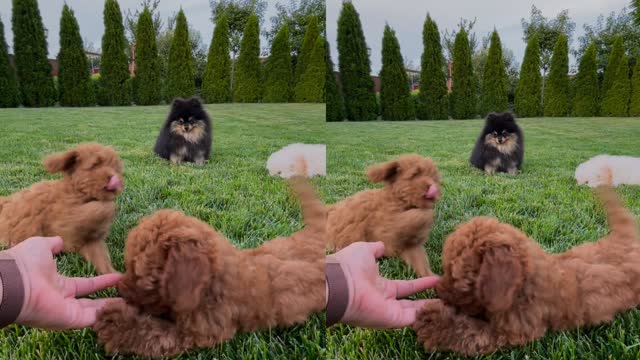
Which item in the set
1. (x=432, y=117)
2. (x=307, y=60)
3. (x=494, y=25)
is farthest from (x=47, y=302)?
(x=494, y=25)

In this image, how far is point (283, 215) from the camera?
5.29 ft

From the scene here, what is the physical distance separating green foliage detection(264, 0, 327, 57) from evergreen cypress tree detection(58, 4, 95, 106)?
2.07 ft

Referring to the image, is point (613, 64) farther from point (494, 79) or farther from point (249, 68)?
point (249, 68)

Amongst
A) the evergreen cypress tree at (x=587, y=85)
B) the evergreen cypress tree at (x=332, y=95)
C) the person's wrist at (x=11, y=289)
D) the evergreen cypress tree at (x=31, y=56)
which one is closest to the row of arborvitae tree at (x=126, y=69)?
the evergreen cypress tree at (x=31, y=56)

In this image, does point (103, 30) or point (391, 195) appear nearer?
point (391, 195)

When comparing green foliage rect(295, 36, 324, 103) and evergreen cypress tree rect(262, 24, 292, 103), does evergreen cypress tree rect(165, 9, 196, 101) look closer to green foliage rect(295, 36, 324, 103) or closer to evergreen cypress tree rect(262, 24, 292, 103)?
evergreen cypress tree rect(262, 24, 292, 103)

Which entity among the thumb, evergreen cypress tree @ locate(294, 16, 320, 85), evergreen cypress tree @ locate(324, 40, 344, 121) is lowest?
the thumb

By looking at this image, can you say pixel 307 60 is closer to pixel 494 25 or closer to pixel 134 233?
pixel 494 25

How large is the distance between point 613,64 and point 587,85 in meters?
0.10

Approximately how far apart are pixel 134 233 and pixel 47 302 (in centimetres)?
37

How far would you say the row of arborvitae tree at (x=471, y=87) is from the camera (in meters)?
1.58

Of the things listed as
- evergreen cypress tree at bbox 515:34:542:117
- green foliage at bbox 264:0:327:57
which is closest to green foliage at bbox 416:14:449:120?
evergreen cypress tree at bbox 515:34:542:117

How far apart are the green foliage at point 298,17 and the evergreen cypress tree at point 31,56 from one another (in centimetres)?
74

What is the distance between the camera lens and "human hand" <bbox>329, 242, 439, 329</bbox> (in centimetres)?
149
